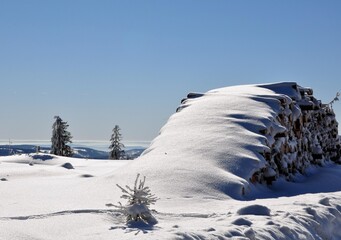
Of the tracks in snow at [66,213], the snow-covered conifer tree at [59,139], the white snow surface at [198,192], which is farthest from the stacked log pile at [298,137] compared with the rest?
the snow-covered conifer tree at [59,139]

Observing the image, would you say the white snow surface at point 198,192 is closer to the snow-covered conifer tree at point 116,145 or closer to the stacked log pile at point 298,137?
the stacked log pile at point 298,137

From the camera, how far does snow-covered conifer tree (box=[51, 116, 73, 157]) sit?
128 feet

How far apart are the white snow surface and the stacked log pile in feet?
1.06

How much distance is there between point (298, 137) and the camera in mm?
15398

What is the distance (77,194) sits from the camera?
7980 millimetres

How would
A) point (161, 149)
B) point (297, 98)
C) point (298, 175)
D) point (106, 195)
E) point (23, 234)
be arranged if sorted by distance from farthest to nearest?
1. point (297, 98)
2. point (298, 175)
3. point (161, 149)
4. point (106, 195)
5. point (23, 234)

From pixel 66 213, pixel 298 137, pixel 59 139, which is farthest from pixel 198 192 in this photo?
pixel 59 139

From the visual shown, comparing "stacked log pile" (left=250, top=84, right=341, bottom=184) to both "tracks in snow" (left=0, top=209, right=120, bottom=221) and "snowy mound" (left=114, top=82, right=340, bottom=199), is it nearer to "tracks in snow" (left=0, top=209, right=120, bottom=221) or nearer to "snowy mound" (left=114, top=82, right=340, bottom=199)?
"snowy mound" (left=114, top=82, right=340, bottom=199)

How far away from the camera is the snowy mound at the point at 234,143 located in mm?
8977

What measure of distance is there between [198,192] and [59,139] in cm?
3256

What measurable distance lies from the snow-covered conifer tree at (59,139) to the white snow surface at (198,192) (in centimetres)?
2571

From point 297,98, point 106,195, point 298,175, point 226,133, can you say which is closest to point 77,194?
point 106,195

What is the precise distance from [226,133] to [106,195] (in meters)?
4.60

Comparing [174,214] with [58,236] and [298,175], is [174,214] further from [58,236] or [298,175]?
[298,175]
